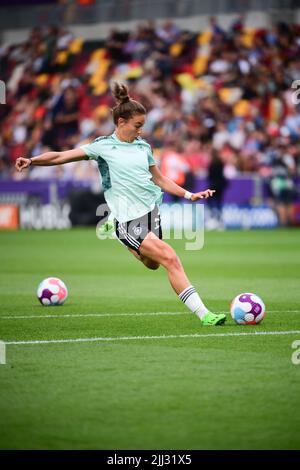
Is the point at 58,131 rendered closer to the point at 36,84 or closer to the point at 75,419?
the point at 36,84

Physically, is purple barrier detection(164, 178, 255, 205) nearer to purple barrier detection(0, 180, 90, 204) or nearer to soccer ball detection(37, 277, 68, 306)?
purple barrier detection(0, 180, 90, 204)

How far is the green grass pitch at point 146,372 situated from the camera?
5.78 meters

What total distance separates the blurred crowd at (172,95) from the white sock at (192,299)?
63.9 feet

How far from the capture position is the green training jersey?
32.8 ft

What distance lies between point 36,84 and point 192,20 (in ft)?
21.3

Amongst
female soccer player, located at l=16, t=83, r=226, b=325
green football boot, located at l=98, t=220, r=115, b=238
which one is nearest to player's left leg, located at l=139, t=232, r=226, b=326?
female soccer player, located at l=16, t=83, r=226, b=325

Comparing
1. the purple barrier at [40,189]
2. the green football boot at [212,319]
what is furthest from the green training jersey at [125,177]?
the purple barrier at [40,189]

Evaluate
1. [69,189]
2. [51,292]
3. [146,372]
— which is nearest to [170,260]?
[146,372]

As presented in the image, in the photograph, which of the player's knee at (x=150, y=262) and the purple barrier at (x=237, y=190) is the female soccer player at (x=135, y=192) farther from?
the purple barrier at (x=237, y=190)

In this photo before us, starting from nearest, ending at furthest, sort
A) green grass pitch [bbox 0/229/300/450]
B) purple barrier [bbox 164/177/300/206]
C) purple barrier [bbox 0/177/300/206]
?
green grass pitch [bbox 0/229/300/450] → purple barrier [bbox 164/177/300/206] → purple barrier [bbox 0/177/300/206]

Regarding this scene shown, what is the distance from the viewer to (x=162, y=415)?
6.15 metres

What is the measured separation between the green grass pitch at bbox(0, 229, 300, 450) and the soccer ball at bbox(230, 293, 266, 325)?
5.6 inches

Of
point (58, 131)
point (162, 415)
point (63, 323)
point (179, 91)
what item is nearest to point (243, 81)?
point (179, 91)

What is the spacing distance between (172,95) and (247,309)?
24.5 m
